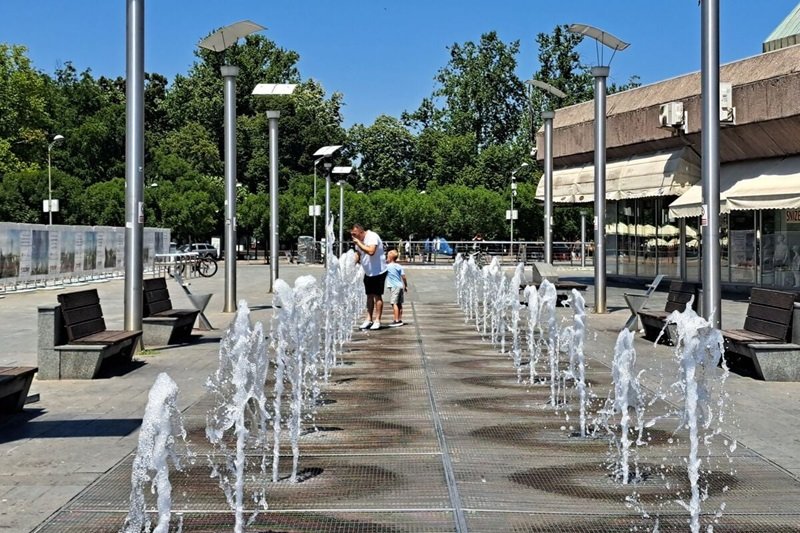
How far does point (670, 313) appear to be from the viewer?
13.9 metres

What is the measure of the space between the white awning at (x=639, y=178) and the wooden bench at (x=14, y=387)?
20.9 metres

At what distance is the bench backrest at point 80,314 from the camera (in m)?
10.6

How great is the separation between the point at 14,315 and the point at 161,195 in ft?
169

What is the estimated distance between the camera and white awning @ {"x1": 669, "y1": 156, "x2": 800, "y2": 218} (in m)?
22.0

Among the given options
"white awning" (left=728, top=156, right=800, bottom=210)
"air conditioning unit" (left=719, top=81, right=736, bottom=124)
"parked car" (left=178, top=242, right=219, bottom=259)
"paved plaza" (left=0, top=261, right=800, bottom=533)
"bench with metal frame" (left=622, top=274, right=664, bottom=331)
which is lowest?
"paved plaza" (left=0, top=261, right=800, bottom=533)

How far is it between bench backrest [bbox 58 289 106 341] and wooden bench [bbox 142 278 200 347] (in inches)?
79.3

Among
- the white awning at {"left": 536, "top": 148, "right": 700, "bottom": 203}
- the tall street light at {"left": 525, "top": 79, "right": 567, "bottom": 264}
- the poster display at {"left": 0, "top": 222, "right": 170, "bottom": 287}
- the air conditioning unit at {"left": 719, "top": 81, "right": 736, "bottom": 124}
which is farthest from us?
the poster display at {"left": 0, "top": 222, "right": 170, "bottom": 287}

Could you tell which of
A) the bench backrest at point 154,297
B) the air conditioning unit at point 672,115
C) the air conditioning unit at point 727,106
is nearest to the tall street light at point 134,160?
the bench backrest at point 154,297

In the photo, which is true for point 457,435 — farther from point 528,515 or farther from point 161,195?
point 161,195

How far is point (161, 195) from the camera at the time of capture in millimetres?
70000

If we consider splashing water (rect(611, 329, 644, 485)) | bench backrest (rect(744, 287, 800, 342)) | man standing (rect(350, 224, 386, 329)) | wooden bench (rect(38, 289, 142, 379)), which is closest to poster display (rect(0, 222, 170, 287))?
→ man standing (rect(350, 224, 386, 329))

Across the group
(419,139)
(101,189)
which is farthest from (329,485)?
(419,139)

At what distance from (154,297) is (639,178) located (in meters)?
17.3

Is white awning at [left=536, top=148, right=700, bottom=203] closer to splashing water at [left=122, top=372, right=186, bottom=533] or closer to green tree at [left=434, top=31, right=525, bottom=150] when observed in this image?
splashing water at [left=122, top=372, right=186, bottom=533]
